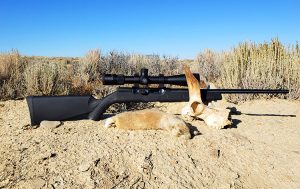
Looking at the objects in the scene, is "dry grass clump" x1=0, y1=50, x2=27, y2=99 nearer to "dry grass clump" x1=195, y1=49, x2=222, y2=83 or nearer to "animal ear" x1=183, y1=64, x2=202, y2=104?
"animal ear" x1=183, y1=64, x2=202, y2=104

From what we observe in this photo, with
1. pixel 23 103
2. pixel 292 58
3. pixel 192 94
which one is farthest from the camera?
pixel 292 58

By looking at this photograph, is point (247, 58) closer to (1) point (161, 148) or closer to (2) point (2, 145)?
(1) point (161, 148)

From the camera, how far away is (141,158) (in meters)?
4.29

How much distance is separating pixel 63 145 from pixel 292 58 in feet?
24.5

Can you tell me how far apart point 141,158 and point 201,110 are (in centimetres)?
157

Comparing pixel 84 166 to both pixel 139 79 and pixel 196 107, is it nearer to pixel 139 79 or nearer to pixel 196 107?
pixel 139 79

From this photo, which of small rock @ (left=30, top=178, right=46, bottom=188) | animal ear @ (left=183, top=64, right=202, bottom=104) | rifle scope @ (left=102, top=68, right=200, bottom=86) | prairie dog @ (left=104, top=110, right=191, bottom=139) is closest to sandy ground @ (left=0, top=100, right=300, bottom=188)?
small rock @ (left=30, top=178, right=46, bottom=188)

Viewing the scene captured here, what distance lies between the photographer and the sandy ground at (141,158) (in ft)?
12.8

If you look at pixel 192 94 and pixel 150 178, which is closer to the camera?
pixel 150 178

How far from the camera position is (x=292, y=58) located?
9547 mm

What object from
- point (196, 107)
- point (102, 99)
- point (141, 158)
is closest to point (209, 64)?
point (196, 107)

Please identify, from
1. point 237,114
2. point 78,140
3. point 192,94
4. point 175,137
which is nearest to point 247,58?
point 237,114

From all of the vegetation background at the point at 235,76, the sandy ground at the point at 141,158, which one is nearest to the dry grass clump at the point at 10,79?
the vegetation background at the point at 235,76

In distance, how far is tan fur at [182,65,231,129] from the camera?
5.26 metres
